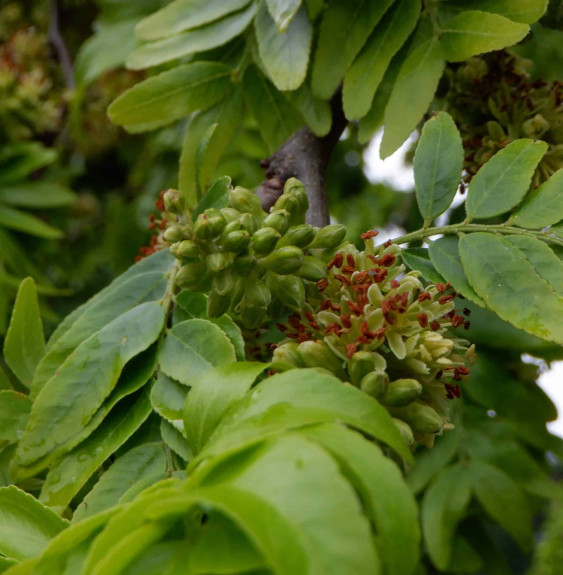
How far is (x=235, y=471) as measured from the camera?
560mm

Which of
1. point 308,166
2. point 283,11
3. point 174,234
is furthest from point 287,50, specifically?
point 174,234

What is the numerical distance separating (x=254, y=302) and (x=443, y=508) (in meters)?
0.82

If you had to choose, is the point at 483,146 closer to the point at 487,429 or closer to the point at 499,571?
the point at 487,429

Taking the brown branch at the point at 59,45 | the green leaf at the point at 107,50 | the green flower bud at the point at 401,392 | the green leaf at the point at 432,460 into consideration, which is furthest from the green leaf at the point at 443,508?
the brown branch at the point at 59,45

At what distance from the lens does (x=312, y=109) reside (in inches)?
47.1

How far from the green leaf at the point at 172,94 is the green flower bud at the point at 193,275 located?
429 mm

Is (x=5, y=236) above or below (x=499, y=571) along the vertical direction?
above

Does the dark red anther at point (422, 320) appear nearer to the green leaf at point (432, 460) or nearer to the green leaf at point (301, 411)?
the green leaf at point (301, 411)

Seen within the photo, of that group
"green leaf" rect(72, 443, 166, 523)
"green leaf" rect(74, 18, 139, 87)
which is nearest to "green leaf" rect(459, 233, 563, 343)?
"green leaf" rect(72, 443, 166, 523)

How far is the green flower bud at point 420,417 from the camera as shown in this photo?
812 mm

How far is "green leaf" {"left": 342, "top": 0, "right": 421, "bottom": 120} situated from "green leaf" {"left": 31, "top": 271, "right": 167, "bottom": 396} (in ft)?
1.31

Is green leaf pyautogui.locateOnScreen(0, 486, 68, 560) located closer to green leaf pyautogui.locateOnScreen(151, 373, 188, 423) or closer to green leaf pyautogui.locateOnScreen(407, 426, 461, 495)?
green leaf pyautogui.locateOnScreen(151, 373, 188, 423)

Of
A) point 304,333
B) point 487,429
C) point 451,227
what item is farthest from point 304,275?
point 487,429

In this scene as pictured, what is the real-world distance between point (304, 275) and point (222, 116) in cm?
51
